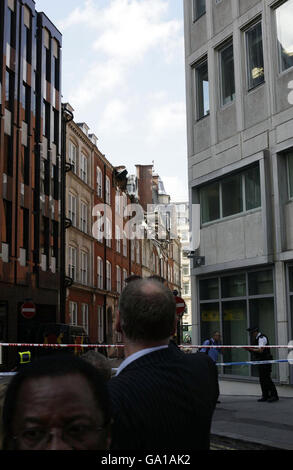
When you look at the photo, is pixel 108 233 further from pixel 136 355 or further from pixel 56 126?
pixel 136 355

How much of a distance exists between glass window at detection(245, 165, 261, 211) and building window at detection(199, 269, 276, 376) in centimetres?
208

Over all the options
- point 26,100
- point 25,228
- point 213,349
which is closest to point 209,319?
point 213,349

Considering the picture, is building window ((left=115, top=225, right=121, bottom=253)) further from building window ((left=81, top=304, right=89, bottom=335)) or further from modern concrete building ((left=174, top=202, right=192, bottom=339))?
modern concrete building ((left=174, top=202, right=192, bottom=339))

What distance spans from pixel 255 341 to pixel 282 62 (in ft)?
26.6

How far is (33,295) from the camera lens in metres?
30.2

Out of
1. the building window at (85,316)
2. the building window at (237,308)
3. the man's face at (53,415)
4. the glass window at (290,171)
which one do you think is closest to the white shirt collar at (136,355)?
the man's face at (53,415)

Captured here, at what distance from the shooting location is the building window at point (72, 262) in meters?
36.5

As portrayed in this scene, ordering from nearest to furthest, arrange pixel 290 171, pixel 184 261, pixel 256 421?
pixel 256 421
pixel 290 171
pixel 184 261

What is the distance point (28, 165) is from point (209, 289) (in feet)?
47.5

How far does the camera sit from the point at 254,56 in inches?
711

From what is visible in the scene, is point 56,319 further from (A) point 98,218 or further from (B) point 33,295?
(A) point 98,218

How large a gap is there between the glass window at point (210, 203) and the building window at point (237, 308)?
2104 millimetres

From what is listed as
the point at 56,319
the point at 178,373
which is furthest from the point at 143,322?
the point at 56,319

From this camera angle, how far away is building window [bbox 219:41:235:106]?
1900 cm
